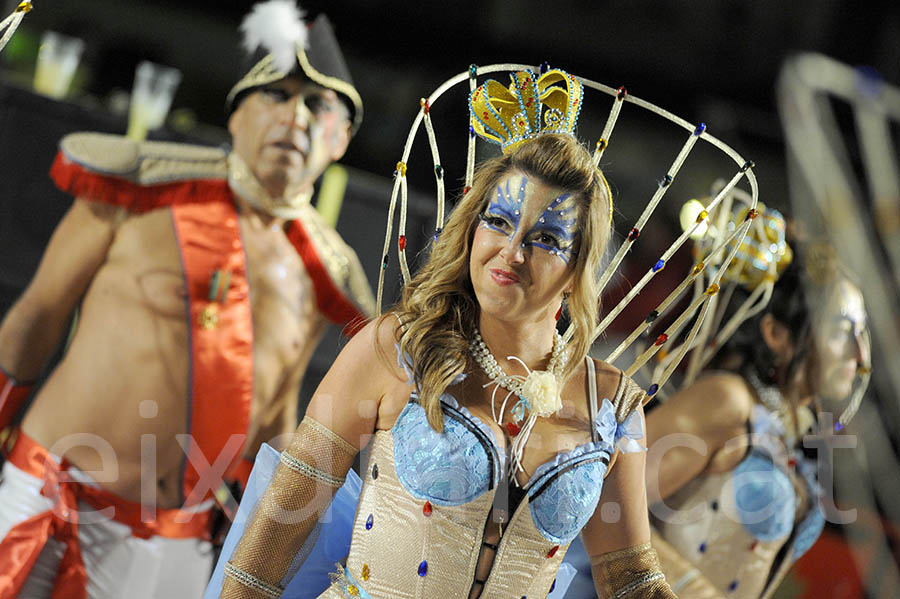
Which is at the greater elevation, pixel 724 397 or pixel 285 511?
pixel 724 397

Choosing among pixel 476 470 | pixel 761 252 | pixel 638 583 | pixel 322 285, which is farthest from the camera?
pixel 322 285

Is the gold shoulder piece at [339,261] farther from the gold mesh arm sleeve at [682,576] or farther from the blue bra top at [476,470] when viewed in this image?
the blue bra top at [476,470]

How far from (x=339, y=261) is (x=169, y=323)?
529mm

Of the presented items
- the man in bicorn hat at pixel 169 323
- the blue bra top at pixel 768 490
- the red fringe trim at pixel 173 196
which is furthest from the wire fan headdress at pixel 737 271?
the man in bicorn hat at pixel 169 323

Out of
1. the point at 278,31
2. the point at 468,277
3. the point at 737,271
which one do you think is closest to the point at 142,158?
the point at 278,31

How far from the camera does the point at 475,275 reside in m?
1.58

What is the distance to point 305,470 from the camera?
155cm

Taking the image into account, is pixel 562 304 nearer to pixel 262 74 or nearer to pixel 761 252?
pixel 761 252

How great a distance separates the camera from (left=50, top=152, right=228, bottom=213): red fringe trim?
2.59 m

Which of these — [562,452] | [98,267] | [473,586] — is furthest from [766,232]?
[98,267]

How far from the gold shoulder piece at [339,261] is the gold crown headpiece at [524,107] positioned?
1216 mm

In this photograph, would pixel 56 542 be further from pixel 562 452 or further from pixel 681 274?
pixel 681 274

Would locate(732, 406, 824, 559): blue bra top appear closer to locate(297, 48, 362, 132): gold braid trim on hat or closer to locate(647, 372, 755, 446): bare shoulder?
locate(647, 372, 755, 446): bare shoulder

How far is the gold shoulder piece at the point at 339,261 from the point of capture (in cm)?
284
